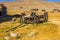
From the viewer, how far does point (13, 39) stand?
28953 millimetres

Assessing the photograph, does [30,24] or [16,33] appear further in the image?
[30,24]

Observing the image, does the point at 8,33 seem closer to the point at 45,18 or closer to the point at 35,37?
the point at 35,37

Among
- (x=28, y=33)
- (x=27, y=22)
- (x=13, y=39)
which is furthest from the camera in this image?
(x=27, y=22)

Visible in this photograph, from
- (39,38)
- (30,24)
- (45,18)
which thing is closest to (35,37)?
(39,38)

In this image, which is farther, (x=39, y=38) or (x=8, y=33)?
(x=8, y=33)

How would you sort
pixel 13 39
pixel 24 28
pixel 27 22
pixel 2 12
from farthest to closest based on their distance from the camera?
pixel 2 12
pixel 27 22
pixel 24 28
pixel 13 39

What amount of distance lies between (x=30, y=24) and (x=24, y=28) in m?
2.08

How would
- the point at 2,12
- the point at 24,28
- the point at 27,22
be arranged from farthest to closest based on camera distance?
the point at 2,12
the point at 27,22
the point at 24,28

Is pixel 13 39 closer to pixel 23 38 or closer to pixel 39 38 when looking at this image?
pixel 23 38

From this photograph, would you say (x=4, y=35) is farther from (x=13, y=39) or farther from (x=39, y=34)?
(x=39, y=34)

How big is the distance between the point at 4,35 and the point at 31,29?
3.95 meters

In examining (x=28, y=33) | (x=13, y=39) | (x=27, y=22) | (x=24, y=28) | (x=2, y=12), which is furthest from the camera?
(x=2, y=12)

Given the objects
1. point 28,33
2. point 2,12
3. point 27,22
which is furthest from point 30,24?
point 2,12

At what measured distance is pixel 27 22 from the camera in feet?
119
